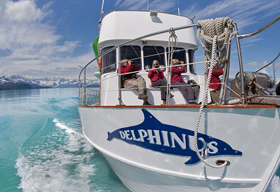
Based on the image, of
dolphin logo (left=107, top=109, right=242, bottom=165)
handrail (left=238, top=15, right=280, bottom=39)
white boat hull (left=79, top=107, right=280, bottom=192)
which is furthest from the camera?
dolphin logo (left=107, top=109, right=242, bottom=165)

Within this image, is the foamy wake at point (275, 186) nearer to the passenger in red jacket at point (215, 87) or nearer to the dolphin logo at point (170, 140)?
the passenger in red jacket at point (215, 87)

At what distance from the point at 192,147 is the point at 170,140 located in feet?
1.07

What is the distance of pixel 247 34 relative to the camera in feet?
8.66

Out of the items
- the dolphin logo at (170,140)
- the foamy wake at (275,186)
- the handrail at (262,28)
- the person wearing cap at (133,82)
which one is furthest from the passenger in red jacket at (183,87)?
the foamy wake at (275,186)

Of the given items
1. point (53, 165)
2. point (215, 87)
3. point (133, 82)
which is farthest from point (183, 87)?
point (53, 165)

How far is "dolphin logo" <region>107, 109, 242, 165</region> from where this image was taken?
274cm

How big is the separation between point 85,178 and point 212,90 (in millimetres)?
3728

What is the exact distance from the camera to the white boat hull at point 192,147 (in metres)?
2.54

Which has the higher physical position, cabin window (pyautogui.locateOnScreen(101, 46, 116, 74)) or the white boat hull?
cabin window (pyautogui.locateOnScreen(101, 46, 116, 74))

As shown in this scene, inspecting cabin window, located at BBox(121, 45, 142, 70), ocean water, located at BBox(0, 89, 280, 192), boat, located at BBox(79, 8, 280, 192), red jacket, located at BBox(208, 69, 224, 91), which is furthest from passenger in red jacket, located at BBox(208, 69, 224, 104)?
ocean water, located at BBox(0, 89, 280, 192)

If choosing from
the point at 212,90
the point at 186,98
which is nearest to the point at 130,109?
the point at 186,98

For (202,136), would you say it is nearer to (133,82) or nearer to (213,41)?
(213,41)

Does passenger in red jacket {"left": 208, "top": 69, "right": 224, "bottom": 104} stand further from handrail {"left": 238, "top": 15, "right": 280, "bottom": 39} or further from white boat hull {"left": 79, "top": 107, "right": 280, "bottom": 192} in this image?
handrail {"left": 238, "top": 15, "right": 280, "bottom": 39}

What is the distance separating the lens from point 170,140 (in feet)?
9.82
